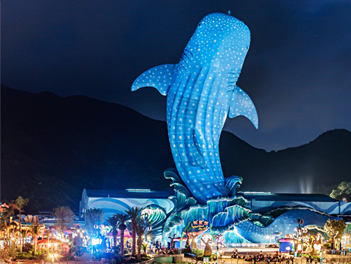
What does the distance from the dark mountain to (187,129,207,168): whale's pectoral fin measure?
67396 mm

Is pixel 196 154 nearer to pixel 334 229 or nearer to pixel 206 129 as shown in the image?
pixel 206 129

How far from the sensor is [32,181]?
11250 cm

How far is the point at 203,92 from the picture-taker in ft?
156

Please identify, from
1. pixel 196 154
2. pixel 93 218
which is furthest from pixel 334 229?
pixel 93 218

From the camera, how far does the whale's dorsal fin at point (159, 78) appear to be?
49156mm

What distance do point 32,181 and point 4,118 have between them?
35429mm

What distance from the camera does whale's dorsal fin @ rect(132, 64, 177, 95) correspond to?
161 feet

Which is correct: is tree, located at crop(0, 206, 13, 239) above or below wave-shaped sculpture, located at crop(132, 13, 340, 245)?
below

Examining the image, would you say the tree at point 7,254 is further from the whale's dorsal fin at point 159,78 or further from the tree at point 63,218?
the whale's dorsal fin at point 159,78

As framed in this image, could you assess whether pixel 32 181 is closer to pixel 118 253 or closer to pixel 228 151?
pixel 228 151

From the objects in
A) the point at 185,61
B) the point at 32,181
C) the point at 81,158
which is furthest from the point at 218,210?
the point at 81,158

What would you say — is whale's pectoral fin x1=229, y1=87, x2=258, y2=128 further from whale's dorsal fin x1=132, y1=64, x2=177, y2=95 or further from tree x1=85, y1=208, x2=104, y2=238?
tree x1=85, y1=208, x2=104, y2=238

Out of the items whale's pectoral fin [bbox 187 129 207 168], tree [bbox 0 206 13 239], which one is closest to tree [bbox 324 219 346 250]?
whale's pectoral fin [bbox 187 129 207 168]

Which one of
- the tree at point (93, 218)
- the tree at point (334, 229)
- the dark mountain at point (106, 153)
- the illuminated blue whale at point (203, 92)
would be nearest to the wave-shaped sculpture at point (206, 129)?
the illuminated blue whale at point (203, 92)
